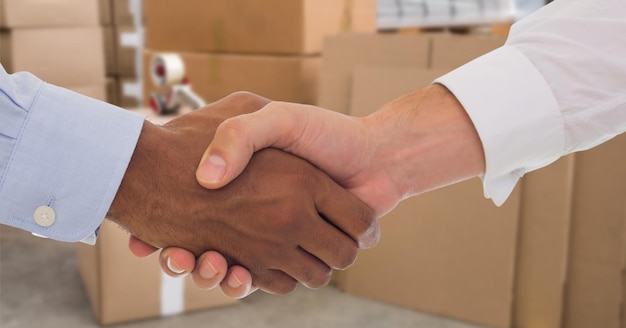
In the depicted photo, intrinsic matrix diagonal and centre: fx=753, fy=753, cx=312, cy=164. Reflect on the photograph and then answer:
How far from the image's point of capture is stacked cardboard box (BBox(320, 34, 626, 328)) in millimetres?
2059

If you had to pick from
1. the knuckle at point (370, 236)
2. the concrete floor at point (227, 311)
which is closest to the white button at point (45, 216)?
the knuckle at point (370, 236)

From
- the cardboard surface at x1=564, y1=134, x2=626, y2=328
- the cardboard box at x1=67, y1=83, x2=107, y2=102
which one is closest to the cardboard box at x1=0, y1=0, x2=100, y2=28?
the cardboard box at x1=67, y1=83, x2=107, y2=102

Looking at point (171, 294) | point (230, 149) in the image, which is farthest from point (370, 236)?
point (171, 294)

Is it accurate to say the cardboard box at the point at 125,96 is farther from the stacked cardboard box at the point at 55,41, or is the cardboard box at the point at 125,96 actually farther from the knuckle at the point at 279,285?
the knuckle at the point at 279,285

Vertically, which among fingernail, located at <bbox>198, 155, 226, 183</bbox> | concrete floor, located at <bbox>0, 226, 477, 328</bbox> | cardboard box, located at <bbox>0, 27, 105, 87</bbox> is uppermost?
fingernail, located at <bbox>198, 155, 226, 183</bbox>

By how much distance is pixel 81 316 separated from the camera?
2250mm

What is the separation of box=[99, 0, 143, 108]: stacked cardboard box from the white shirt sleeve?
126 inches

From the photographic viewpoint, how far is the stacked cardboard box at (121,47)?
401cm

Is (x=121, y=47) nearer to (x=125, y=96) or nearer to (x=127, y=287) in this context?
(x=125, y=96)

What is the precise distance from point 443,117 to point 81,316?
152 cm

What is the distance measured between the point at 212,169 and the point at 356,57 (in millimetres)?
1441

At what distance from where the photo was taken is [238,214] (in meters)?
1.10

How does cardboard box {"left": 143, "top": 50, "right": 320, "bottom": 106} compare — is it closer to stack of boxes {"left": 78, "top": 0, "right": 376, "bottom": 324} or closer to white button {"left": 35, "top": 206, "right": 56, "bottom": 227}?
stack of boxes {"left": 78, "top": 0, "right": 376, "bottom": 324}

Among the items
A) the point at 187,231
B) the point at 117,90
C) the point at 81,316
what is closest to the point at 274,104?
the point at 187,231
